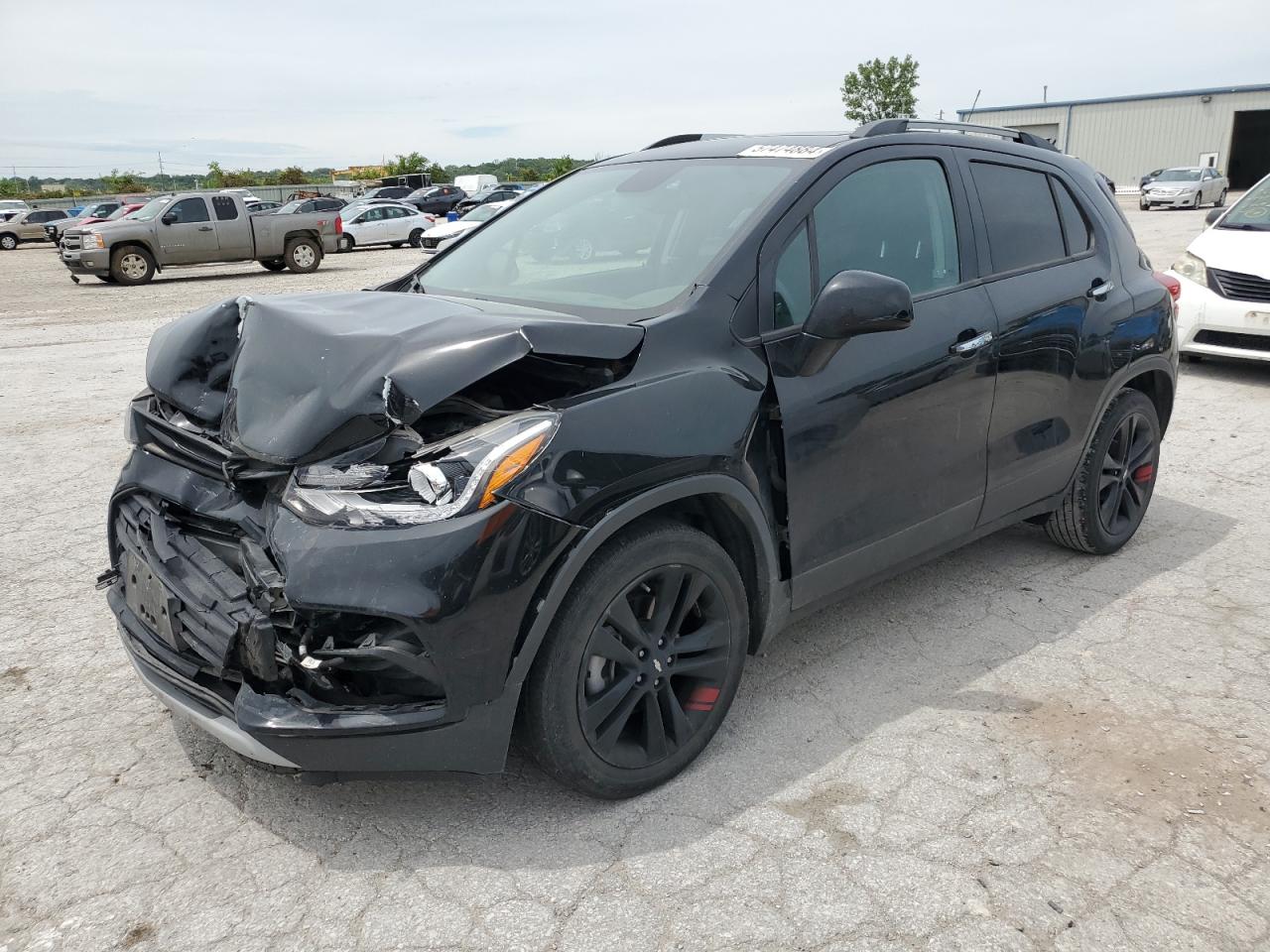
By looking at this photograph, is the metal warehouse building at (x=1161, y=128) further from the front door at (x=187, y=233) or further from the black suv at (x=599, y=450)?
A: the black suv at (x=599, y=450)

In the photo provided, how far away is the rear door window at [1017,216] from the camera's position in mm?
3875

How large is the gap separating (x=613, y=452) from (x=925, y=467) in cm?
141

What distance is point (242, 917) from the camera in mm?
2432

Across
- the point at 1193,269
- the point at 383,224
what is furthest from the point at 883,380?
the point at 383,224

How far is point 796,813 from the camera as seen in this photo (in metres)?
2.82

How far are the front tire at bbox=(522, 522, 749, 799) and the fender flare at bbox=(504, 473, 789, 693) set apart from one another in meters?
0.07

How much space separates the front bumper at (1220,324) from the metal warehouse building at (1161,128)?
49460mm

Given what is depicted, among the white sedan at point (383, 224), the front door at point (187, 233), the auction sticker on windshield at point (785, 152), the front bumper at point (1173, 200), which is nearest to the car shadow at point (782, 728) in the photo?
the auction sticker on windshield at point (785, 152)

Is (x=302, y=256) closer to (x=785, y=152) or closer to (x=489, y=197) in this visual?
(x=489, y=197)

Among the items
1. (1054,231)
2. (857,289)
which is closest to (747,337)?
(857,289)

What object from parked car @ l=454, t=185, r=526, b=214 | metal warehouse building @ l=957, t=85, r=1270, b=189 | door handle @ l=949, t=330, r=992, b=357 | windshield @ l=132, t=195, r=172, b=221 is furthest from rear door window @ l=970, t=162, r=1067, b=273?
metal warehouse building @ l=957, t=85, r=1270, b=189

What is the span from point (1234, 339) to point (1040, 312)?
5.49 meters

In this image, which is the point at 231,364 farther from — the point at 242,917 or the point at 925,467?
the point at 925,467

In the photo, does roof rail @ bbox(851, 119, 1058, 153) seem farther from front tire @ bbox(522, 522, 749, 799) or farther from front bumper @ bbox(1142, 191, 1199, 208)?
front bumper @ bbox(1142, 191, 1199, 208)
